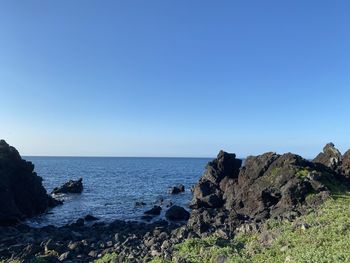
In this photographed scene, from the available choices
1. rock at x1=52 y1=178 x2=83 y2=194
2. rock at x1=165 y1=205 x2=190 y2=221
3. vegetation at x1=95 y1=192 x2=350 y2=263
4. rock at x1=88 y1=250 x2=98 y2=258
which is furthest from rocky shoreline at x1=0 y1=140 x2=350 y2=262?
rock at x1=52 y1=178 x2=83 y2=194

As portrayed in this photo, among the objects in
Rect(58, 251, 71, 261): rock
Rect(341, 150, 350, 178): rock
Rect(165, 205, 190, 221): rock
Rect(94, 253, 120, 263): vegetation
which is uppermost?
Rect(341, 150, 350, 178): rock

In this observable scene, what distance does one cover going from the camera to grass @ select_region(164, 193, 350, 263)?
20984mm

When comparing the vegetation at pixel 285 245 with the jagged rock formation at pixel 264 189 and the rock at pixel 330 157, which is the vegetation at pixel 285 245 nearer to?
the jagged rock formation at pixel 264 189

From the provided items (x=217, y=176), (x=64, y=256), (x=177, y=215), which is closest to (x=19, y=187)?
(x=177, y=215)

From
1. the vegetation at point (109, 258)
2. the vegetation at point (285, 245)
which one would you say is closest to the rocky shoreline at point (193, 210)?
the vegetation at point (109, 258)

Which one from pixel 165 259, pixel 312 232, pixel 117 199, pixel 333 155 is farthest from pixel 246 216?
A: pixel 117 199

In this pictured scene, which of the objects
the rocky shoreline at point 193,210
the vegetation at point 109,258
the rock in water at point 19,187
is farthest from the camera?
the rock in water at point 19,187

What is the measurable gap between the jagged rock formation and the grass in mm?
5148

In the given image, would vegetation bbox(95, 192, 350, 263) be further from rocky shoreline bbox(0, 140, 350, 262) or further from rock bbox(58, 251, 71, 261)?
rock bbox(58, 251, 71, 261)

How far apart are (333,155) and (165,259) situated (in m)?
50.1

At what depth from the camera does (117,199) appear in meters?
77.7

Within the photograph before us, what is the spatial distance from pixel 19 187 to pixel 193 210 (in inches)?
1248

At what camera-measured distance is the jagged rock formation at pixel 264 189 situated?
39.9 meters

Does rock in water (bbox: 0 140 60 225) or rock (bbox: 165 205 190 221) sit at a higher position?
rock in water (bbox: 0 140 60 225)
